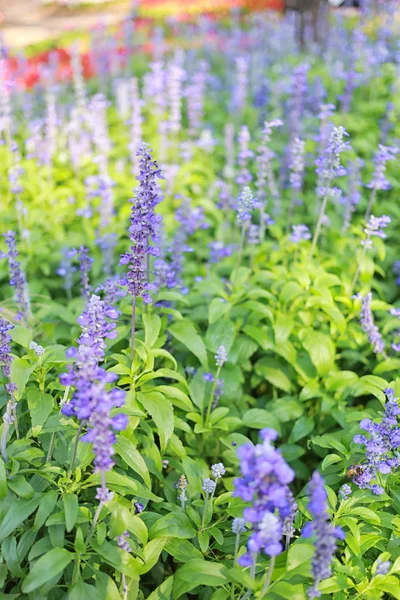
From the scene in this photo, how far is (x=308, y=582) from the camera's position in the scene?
9.35ft

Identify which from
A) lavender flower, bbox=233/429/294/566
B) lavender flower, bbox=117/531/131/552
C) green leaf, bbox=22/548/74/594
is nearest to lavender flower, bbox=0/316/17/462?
green leaf, bbox=22/548/74/594

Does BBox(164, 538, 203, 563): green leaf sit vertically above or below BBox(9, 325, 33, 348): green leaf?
below

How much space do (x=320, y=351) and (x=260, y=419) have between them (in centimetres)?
71

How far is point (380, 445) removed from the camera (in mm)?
3068

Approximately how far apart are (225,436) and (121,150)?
16.4ft

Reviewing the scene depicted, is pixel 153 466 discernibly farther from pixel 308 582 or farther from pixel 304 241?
pixel 304 241

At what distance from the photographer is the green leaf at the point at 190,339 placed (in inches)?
156

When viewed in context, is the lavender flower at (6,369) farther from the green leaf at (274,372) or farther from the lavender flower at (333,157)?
the lavender flower at (333,157)

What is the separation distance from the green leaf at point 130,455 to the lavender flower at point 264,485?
1043 mm

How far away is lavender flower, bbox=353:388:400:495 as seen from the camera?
3055 millimetres

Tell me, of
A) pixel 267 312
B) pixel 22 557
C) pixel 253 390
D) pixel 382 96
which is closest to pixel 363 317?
pixel 267 312

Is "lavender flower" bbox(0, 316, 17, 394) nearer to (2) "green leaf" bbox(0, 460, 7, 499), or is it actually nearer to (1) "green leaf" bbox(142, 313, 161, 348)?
(2) "green leaf" bbox(0, 460, 7, 499)

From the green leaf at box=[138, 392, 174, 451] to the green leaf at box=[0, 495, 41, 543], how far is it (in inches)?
29.3

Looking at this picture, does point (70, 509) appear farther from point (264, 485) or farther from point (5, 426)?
point (264, 485)
